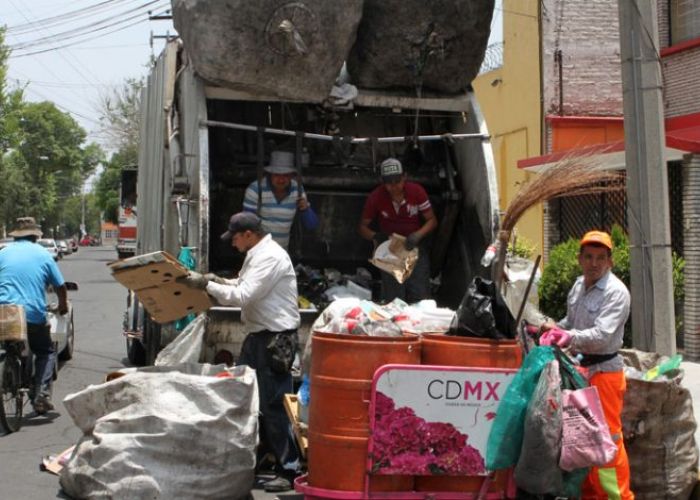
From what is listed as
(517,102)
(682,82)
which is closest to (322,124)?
(682,82)

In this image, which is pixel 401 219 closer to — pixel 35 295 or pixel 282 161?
pixel 282 161

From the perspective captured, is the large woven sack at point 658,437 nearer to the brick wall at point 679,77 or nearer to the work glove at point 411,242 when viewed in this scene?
the work glove at point 411,242

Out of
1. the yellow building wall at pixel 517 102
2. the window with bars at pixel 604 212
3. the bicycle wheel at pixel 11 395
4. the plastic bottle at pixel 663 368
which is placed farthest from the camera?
the yellow building wall at pixel 517 102

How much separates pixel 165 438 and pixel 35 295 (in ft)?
9.73

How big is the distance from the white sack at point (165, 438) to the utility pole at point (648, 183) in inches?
94.3

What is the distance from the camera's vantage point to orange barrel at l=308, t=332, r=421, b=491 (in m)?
4.76

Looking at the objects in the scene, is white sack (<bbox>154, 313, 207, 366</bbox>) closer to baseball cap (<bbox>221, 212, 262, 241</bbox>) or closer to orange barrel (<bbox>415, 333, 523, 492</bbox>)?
baseball cap (<bbox>221, 212, 262, 241</bbox>)

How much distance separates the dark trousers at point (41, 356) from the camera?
7777 millimetres

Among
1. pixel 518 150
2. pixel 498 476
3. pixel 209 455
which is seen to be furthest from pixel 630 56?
pixel 518 150

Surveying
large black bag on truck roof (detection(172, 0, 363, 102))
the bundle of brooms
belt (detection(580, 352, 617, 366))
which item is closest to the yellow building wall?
large black bag on truck roof (detection(172, 0, 363, 102))

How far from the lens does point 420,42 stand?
7.61m

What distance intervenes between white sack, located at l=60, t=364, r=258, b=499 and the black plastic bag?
1304 millimetres

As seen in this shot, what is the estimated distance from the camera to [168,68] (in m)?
8.59

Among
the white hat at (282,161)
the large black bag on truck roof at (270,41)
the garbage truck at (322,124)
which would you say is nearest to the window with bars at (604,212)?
the garbage truck at (322,124)
